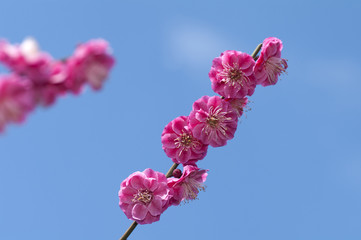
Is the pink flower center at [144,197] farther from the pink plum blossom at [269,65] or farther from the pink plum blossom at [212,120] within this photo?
the pink plum blossom at [269,65]

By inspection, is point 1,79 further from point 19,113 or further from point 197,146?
point 197,146

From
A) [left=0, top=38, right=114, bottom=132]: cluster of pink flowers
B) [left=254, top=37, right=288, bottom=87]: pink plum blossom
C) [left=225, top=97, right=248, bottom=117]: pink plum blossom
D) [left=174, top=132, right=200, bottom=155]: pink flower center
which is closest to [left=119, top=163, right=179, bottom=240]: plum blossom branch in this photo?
[left=174, top=132, right=200, bottom=155]: pink flower center

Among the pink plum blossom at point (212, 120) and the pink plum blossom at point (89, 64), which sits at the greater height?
the pink plum blossom at point (212, 120)

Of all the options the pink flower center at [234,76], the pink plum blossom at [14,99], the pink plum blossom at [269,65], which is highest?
the pink plum blossom at [269,65]

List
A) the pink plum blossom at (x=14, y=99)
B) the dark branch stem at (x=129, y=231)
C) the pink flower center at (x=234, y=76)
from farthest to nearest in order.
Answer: the pink flower center at (x=234, y=76), the dark branch stem at (x=129, y=231), the pink plum blossom at (x=14, y=99)

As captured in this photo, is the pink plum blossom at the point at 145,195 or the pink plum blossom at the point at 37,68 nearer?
the pink plum blossom at the point at 37,68

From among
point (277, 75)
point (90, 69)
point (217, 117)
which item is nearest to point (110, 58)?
point (90, 69)

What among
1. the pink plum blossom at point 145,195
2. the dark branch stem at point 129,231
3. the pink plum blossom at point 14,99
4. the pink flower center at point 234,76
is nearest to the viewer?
the pink plum blossom at point 14,99

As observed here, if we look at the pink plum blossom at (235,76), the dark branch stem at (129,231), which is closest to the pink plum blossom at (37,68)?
the dark branch stem at (129,231)
